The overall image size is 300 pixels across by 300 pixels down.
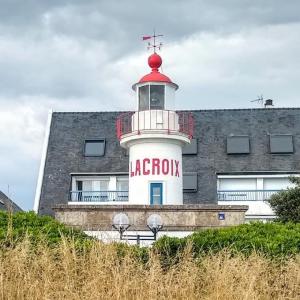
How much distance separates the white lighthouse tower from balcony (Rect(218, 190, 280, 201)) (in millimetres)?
11337

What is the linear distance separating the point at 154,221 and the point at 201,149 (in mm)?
15272

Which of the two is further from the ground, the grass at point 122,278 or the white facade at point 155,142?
the white facade at point 155,142

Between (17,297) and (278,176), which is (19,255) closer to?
(17,297)

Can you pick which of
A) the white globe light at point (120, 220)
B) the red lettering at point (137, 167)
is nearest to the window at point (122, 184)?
the red lettering at point (137, 167)

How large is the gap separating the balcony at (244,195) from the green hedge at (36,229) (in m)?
19.5

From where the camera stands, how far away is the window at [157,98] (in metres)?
21.0

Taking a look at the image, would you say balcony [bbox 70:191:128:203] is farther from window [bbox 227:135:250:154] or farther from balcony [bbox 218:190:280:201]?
window [bbox 227:135:250:154]

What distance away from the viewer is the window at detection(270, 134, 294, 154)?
3397 centimetres

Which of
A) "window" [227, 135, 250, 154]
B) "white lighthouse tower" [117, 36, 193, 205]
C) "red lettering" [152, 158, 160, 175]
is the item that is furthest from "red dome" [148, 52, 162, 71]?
"window" [227, 135, 250, 154]

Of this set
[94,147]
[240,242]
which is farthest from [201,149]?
[240,242]

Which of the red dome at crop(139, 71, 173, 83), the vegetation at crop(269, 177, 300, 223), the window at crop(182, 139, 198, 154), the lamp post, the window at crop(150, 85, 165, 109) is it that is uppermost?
the window at crop(182, 139, 198, 154)

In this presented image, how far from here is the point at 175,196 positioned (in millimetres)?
21156

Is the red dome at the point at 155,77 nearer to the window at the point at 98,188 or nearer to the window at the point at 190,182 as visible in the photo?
the window at the point at 98,188

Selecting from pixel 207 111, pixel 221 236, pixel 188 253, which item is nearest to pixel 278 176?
pixel 207 111
